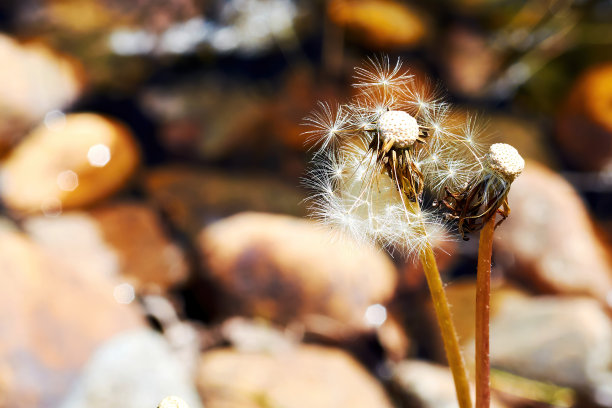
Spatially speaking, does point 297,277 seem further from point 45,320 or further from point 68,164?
point 68,164

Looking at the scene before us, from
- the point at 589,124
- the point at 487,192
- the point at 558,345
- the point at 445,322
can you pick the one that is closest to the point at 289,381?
the point at 558,345

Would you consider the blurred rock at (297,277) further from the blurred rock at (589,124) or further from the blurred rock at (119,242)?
the blurred rock at (589,124)

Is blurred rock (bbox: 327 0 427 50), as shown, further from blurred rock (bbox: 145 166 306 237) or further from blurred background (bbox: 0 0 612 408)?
blurred rock (bbox: 145 166 306 237)

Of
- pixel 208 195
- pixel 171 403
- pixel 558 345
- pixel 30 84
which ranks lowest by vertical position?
pixel 171 403

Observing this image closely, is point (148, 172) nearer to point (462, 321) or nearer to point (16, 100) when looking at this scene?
point (16, 100)

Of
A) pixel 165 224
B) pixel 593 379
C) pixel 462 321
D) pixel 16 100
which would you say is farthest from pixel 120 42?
pixel 593 379

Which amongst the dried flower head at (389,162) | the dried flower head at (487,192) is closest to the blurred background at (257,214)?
the dried flower head at (389,162)
